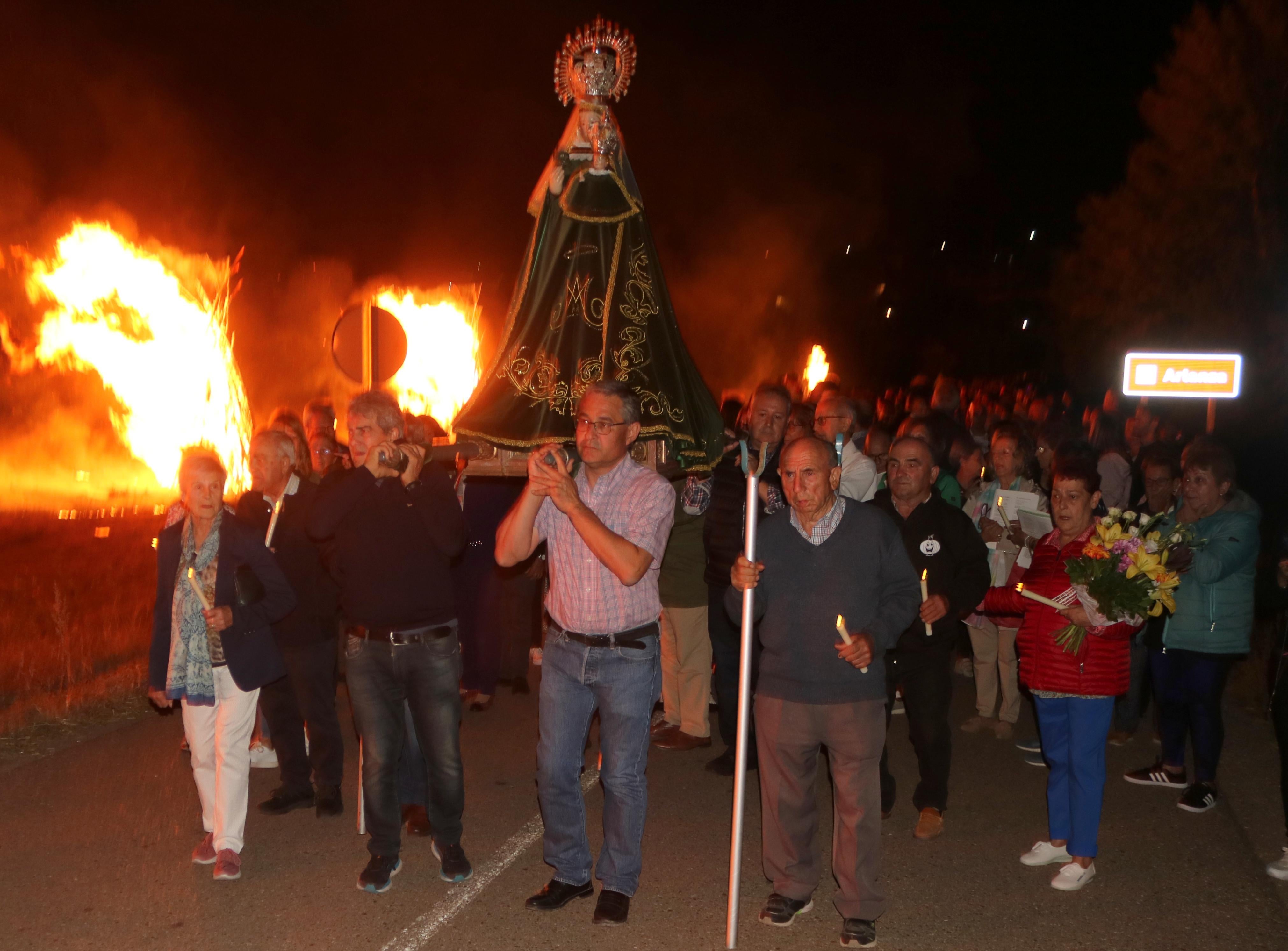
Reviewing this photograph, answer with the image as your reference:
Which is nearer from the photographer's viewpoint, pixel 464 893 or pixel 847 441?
pixel 464 893

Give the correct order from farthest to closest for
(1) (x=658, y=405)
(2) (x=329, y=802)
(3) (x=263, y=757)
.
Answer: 1. (3) (x=263, y=757)
2. (2) (x=329, y=802)
3. (1) (x=658, y=405)

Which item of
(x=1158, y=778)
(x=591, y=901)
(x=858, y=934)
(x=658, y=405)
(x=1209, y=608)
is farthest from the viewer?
(x=1158, y=778)

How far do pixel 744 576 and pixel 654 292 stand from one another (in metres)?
1.98

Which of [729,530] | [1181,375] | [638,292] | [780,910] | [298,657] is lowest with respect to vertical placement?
[780,910]

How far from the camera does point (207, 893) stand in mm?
5520

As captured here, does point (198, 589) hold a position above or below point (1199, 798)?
above

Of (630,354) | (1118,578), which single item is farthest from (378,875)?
(1118,578)

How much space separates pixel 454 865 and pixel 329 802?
1.25 meters

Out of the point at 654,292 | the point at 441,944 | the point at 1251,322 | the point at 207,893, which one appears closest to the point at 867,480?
the point at 654,292

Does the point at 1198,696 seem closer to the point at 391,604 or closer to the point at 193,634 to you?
the point at 391,604

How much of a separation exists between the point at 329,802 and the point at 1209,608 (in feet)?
16.8

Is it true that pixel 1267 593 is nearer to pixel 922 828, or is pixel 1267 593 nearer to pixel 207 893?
pixel 922 828

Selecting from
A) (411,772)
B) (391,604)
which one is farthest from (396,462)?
(411,772)

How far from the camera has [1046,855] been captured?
5.95 meters
